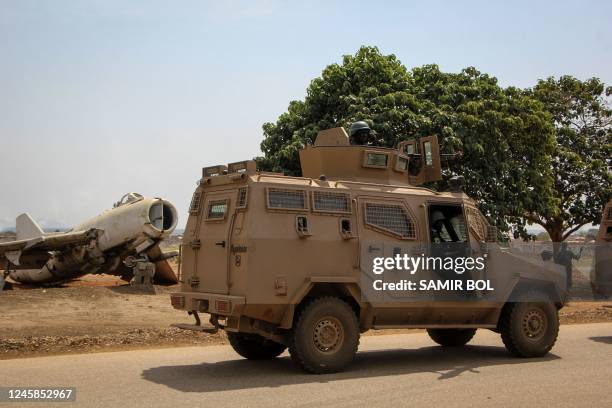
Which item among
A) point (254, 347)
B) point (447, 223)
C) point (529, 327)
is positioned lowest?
point (254, 347)

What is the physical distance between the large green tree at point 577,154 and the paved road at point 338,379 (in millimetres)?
19552

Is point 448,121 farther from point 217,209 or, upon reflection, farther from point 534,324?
point 217,209

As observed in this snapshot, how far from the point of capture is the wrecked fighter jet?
906 inches

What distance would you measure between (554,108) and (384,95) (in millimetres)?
11725

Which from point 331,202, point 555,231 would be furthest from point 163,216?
point 555,231

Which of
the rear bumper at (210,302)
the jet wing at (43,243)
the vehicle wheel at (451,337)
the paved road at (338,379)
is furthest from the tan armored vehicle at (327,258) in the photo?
the jet wing at (43,243)

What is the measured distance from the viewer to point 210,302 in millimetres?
9172

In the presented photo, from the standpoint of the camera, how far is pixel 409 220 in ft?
33.8

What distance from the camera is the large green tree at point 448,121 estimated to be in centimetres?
2245

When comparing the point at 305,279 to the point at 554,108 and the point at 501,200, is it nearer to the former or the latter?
the point at 501,200

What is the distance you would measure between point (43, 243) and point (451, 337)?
627 inches

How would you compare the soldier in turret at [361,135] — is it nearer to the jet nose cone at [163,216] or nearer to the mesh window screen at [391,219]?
the mesh window screen at [391,219]

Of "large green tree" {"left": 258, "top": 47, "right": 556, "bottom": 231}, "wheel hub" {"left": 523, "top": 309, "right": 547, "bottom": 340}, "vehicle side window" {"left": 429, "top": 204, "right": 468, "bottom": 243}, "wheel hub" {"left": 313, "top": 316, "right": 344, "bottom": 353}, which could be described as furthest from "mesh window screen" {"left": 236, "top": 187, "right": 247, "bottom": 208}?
"large green tree" {"left": 258, "top": 47, "right": 556, "bottom": 231}

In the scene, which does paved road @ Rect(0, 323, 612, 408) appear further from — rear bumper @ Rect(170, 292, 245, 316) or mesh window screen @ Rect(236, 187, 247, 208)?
mesh window screen @ Rect(236, 187, 247, 208)
